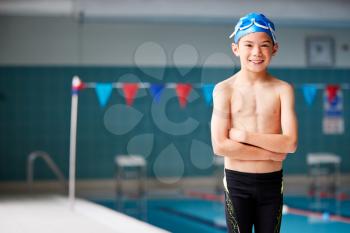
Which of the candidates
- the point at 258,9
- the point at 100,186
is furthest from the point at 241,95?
the point at 100,186

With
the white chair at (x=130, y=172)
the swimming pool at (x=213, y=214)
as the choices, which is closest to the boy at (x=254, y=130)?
the swimming pool at (x=213, y=214)

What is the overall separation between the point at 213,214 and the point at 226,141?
7291 millimetres

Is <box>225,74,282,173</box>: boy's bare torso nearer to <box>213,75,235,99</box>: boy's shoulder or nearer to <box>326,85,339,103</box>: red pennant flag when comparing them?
<box>213,75,235,99</box>: boy's shoulder

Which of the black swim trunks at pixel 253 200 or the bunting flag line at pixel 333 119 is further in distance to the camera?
the bunting flag line at pixel 333 119

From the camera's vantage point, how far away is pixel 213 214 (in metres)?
9.73

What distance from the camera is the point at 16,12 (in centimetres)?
1306

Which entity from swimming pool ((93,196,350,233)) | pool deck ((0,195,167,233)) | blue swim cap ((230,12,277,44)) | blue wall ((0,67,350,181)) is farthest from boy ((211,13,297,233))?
blue wall ((0,67,350,181))

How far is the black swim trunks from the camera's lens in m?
2.54

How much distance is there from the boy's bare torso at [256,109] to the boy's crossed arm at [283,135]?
3 cm

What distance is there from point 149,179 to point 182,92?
451 centimetres

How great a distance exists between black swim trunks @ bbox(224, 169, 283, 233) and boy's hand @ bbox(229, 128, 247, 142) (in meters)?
0.12

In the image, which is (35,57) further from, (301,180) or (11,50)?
(301,180)

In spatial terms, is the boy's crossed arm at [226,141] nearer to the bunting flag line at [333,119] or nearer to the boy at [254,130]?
the boy at [254,130]

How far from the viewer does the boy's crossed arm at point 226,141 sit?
8.34ft
